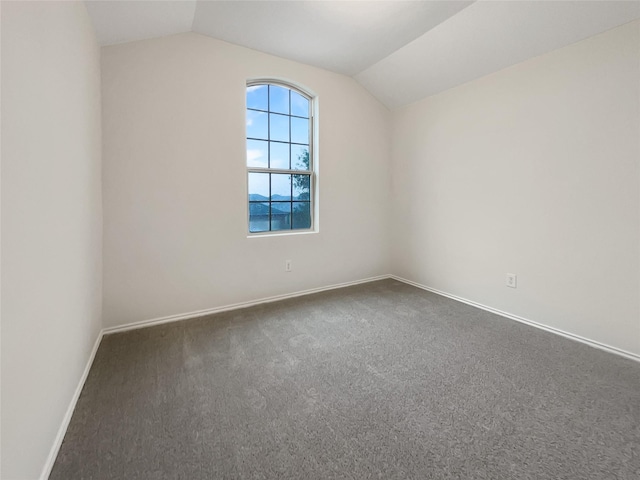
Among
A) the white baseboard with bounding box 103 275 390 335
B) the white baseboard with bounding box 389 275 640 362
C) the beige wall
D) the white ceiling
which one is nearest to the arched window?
the beige wall

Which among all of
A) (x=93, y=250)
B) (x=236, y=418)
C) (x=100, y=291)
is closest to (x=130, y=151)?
(x=93, y=250)

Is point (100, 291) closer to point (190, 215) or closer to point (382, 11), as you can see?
point (190, 215)

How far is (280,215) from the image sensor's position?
329 centimetres

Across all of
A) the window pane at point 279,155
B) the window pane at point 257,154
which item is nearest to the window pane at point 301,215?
the window pane at point 279,155

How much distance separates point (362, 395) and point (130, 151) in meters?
2.49

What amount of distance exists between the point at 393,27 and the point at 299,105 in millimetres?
1225

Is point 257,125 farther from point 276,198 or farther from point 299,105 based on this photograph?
point 276,198

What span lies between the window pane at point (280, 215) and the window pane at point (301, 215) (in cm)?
7

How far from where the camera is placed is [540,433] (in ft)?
4.42

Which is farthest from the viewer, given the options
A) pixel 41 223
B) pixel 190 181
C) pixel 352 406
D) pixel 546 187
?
pixel 190 181

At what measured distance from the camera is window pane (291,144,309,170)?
3320mm

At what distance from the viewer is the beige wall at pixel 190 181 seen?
237cm

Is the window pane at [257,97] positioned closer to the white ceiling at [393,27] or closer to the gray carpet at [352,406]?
the white ceiling at [393,27]

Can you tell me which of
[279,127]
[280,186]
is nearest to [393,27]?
[279,127]
